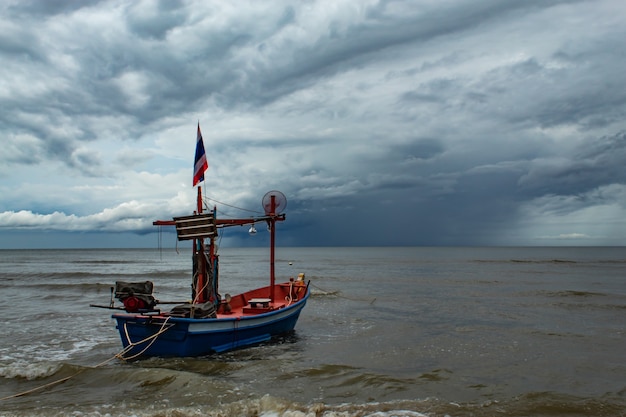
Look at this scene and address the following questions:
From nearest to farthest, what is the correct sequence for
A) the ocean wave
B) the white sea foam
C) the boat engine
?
the ocean wave → the white sea foam → the boat engine

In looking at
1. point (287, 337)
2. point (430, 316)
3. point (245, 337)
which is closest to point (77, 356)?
point (245, 337)

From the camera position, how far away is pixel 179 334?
12.5 m

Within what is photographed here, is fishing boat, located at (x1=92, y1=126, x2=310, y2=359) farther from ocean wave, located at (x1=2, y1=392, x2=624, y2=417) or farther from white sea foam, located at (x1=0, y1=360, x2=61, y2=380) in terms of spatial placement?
ocean wave, located at (x1=2, y1=392, x2=624, y2=417)

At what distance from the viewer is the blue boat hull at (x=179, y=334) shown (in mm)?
12203

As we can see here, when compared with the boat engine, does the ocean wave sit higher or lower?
lower

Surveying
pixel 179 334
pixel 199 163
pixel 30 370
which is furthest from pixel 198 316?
pixel 199 163

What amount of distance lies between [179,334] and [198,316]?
2.27 feet

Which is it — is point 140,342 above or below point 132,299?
below

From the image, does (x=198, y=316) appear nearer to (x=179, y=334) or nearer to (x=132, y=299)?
(x=179, y=334)

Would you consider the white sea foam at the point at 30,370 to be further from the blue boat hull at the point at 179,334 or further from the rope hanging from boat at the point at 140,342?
the blue boat hull at the point at 179,334

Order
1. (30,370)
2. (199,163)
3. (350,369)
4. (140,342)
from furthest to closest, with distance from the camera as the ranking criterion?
(199,163), (350,369), (140,342), (30,370)

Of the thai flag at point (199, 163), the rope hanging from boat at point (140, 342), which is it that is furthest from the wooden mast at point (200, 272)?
the rope hanging from boat at point (140, 342)

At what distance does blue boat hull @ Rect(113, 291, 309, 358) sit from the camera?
1220 cm

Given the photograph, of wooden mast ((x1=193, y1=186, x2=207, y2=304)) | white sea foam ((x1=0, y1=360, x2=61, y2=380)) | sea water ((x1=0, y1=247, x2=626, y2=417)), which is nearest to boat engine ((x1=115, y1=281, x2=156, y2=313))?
sea water ((x1=0, y1=247, x2=626, y2=417))
